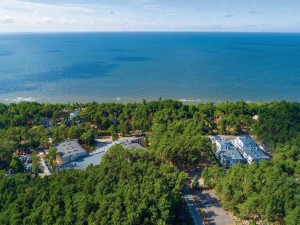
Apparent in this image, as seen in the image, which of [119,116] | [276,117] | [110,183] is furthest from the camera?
[119,116]

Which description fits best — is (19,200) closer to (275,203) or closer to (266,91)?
(275,203)

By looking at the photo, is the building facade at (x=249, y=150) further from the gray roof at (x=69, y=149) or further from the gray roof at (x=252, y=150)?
the gray roof at (x=69, y=149)

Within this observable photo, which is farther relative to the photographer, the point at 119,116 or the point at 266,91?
the point at 266,91

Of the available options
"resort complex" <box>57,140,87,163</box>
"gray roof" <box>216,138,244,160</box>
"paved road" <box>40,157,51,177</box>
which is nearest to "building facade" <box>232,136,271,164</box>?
"gray roof" <box>216,138,244,160</box>

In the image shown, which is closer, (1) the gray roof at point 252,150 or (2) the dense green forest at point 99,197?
(2) the dense green forest at point 99,197

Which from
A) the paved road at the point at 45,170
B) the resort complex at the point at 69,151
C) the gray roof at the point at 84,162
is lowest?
the paved road at the point at 45,170

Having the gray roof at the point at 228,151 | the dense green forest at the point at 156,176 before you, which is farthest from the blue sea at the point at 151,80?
the gray roof at the point at 228,151

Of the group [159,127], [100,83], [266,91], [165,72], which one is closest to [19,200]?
[159,127]

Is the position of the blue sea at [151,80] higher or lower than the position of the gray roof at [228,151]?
higher

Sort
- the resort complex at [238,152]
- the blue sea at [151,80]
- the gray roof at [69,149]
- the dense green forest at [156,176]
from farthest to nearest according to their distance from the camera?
1. the blue sea at [151,80]
2. the gray roof at [69,149]
3. the resort complex at [238,152]
4. the dense green forest at [156,176]
